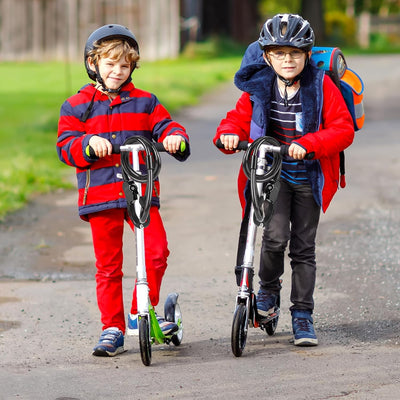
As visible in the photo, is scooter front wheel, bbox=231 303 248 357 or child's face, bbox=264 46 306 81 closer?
scooter front wheel, bbox=231 303 248 357

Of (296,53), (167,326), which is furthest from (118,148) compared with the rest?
(296,53)

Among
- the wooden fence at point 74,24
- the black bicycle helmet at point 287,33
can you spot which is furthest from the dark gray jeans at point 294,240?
the wooden fence at point 74,24

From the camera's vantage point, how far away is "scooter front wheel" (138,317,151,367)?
16.3ft

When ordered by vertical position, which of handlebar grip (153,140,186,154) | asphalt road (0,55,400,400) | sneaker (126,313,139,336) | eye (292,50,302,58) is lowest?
asphalt road (0,55,400,400)

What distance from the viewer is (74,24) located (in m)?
32.4

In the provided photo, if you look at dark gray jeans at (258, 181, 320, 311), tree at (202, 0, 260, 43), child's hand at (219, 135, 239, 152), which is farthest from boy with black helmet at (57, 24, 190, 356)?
tree at (202, 0, 260, 43)

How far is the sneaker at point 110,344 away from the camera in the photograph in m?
5.26

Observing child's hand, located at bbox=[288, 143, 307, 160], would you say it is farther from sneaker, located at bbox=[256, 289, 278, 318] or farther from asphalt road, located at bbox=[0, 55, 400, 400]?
asphalt road, located at bbox=[0, 55, 400, 400]

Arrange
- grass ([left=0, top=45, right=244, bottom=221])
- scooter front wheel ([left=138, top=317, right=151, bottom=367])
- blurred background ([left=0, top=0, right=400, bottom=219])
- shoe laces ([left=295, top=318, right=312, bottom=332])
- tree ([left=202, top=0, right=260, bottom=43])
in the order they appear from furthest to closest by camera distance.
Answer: tree ([left=202, top=0, right=260, bottom=43])
blurred background ([left=0, top=0, right=400, bottom=219])
grass ([left=0, top=45, right=244, bottom=221])
shoe laces ([left=295, top=318, right=312, bottom=332])
scooter front wheel ([left=138, top=317, right=151, bottom=367])

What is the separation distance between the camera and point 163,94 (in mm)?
19438

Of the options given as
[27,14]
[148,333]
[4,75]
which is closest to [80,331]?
[148,333]

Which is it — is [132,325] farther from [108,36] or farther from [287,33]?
[287,33]

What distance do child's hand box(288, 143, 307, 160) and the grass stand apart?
15.8ft

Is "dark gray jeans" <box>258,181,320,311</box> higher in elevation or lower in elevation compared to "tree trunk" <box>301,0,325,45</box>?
higher
